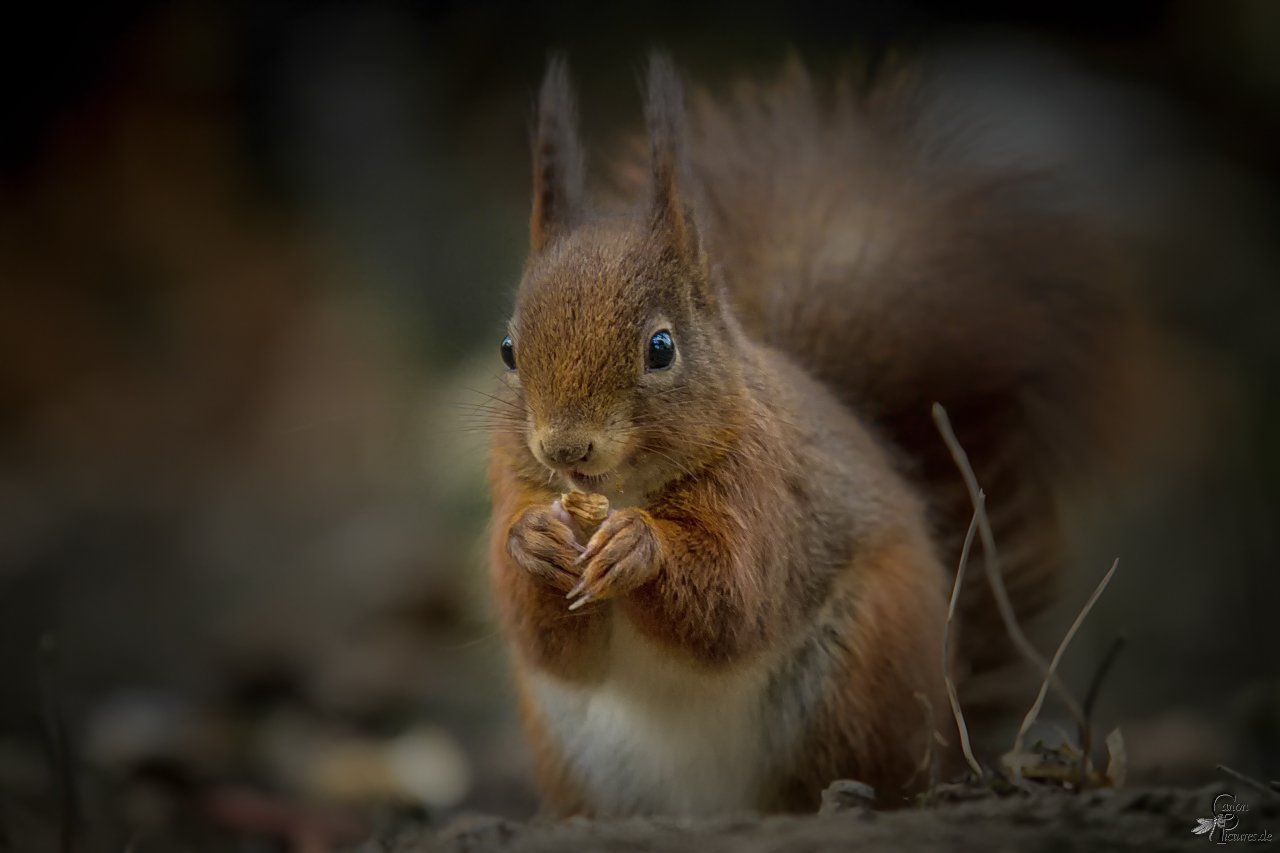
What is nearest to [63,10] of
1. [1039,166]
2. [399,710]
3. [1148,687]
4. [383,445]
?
[383,445]

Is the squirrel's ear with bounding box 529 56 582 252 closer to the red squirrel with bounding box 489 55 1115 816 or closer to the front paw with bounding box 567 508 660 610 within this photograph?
the red squirrel with bounding box 489 55 1115 816

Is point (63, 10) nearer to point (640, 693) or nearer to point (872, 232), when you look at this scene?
point (872, 232)

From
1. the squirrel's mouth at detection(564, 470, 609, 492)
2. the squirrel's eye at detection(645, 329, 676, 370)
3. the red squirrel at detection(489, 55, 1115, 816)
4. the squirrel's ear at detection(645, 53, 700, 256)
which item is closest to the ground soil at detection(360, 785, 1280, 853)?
the red squirrel at detection(489, 55, 1115, 816)

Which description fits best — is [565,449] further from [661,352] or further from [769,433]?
[769,433]

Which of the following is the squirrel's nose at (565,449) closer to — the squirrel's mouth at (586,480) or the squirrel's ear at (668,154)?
the squirrel's mouth at (586,480)

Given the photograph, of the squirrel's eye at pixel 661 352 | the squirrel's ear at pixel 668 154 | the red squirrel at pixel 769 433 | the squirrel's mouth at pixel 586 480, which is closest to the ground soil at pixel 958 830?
the red squirrel at pixel 769 433

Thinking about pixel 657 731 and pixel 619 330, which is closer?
pixel 619 330

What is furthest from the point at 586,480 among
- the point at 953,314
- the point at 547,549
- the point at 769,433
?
the point at 953,314
